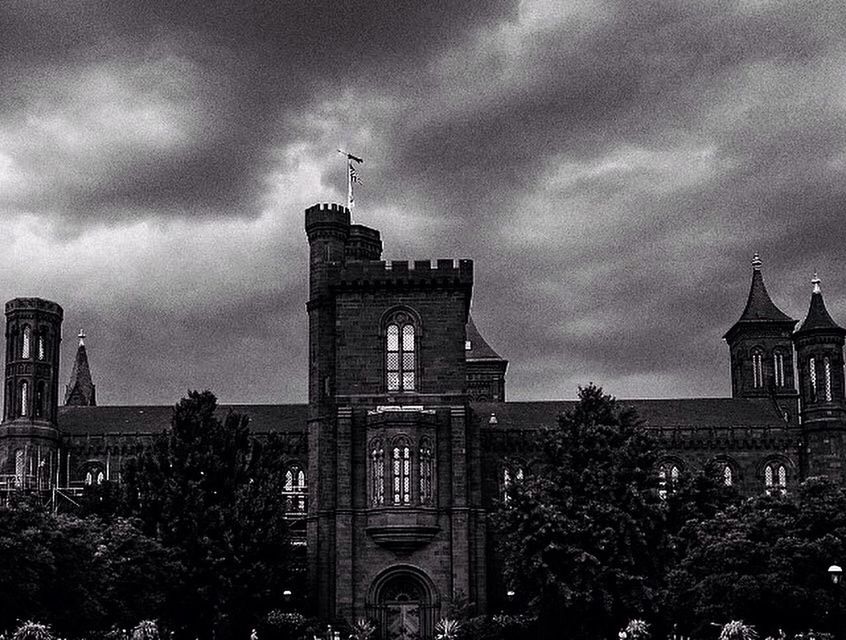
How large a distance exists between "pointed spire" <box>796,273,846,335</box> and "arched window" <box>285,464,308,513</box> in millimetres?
32499

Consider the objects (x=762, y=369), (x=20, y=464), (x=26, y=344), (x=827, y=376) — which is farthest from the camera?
(x=762, y=369)

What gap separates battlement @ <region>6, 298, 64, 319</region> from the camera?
3804 inches

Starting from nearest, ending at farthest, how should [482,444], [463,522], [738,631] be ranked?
[738,631] → [463,522] → [482,444]

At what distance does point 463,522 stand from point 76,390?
2169 inches

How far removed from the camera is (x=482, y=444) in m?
89.6

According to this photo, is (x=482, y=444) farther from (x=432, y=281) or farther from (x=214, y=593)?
(x=214, y=593)

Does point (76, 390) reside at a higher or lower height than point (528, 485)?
higher

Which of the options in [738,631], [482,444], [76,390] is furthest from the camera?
[76,390]

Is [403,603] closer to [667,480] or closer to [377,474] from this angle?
[377,474]

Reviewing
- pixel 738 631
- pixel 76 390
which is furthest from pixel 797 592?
pixel 76 390

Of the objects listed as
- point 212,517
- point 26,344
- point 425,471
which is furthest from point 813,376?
point 26,344

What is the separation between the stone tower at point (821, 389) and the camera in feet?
303

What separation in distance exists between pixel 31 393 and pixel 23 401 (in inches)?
30.2

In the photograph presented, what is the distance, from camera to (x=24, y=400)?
9506 cm
